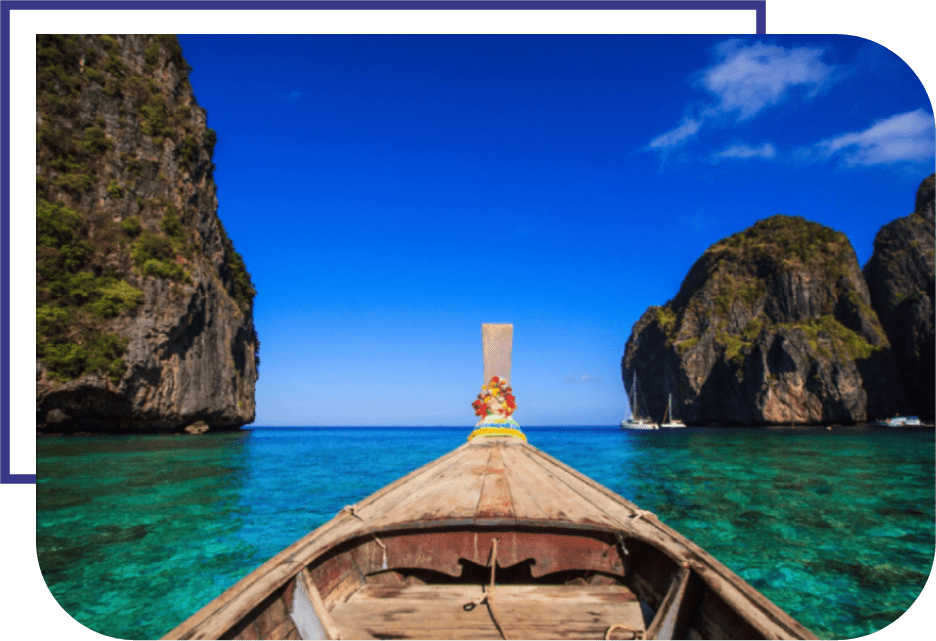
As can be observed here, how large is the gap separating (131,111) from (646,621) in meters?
37.0

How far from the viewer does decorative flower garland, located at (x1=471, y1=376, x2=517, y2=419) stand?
275 inches

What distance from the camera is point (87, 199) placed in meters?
25.2

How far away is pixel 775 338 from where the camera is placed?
169 ft

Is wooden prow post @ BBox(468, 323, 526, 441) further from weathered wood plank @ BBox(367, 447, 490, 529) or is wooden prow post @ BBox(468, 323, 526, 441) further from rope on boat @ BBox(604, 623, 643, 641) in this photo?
rope on boat @ BBox(604, 623, 643, 641)

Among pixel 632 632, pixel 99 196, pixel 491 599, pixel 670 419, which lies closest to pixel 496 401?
pixel 491 599

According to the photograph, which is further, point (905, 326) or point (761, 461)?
point (905, 326)

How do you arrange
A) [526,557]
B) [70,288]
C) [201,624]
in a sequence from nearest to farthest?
[201,624], [526,557], [70,288]

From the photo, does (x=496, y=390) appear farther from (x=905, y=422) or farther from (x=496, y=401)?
(x=905, y=422)

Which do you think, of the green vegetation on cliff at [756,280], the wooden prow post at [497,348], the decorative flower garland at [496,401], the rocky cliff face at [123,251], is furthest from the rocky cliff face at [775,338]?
the rocky cliff face at [123,251]

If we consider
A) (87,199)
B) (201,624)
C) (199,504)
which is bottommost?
(199,504)

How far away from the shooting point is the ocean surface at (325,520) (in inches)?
180

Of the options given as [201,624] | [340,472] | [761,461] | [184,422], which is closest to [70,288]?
[184,422]

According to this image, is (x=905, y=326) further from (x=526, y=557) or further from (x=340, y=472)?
(x=526, y=557)

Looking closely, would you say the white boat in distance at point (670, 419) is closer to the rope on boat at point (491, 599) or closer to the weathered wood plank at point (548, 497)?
the weathered wood plank at point (548, 497)
